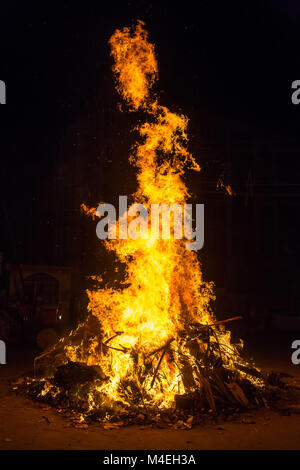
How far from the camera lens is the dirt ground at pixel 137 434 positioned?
19.5ft

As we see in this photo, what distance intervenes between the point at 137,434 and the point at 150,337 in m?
2.53

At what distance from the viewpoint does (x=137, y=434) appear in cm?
639

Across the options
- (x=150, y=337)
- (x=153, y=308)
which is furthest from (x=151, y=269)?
(x=150, y=337)

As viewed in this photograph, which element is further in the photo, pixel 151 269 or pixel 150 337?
pixel 151 269

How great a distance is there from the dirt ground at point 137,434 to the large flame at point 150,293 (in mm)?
965

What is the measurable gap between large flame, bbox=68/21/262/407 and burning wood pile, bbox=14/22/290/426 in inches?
0.8

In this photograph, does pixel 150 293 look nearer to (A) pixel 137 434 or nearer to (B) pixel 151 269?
(B) pixel 151 269

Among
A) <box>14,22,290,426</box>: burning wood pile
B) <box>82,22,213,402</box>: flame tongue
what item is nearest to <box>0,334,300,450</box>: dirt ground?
<box>14,22,290,426</box>: burning wood pile

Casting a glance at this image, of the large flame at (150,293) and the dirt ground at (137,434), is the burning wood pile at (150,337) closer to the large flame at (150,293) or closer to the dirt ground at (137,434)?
the large flame at (150,293)

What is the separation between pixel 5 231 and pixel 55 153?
5.11 meters

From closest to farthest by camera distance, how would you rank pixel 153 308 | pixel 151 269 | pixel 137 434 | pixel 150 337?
pixel 137 434
pixel 150 337
pixel 153 308
pixel 151 269

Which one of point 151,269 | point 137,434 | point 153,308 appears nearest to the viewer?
point 137,434

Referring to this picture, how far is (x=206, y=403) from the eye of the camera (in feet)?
24.9
